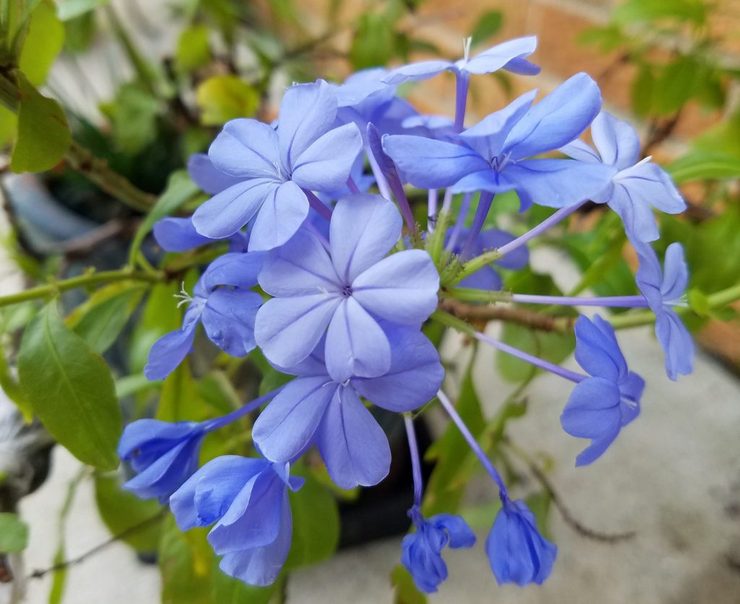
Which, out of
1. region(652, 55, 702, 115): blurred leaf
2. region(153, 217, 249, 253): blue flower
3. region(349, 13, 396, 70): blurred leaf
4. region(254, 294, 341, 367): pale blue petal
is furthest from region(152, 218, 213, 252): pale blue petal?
region(652, 55, 702, 115): blurred leaf

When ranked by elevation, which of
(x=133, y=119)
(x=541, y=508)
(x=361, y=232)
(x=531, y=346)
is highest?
(x=361, y=232)

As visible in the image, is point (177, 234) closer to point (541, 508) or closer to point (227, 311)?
point (227, 311)

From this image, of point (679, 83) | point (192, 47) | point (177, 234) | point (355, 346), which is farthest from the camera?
point (192, 47)

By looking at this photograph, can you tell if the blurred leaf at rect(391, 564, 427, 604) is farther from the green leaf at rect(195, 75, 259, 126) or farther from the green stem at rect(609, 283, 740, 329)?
the green leaf at rect(195, 75, 259, 126)

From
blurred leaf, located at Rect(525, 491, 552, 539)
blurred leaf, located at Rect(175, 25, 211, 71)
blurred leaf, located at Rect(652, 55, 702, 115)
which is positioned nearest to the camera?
blurred leaf, located at Rect(525, 491, 552, 539)

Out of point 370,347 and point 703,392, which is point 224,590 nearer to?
point 370,347

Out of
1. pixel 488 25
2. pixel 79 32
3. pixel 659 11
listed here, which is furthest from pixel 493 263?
pixel 79 32
